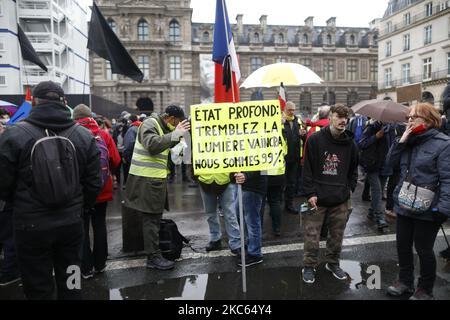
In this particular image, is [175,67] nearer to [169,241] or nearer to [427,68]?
[427,68]

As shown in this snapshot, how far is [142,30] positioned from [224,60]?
44712mm

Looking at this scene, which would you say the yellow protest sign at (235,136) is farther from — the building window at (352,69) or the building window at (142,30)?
the building window at (352,69)

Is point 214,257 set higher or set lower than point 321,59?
lower

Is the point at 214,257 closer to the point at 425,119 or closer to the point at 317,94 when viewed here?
the point at 425,119

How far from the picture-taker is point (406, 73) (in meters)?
42.6

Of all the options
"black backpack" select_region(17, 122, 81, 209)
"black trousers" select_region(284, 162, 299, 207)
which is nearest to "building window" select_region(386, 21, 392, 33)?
"black trousers" select_region(284, 162, 299, 207)

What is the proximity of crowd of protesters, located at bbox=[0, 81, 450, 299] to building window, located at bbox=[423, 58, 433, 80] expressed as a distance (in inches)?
1549

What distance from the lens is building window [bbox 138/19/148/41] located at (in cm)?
4478

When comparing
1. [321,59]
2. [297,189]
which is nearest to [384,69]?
[321,59]

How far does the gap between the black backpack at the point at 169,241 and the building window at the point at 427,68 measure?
41577mm

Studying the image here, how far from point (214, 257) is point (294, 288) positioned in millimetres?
1288

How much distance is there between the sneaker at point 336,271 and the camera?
159 inches

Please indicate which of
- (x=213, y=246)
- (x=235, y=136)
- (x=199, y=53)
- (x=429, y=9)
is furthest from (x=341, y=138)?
(x=199, y=53)

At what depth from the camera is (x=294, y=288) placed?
3.82 m
